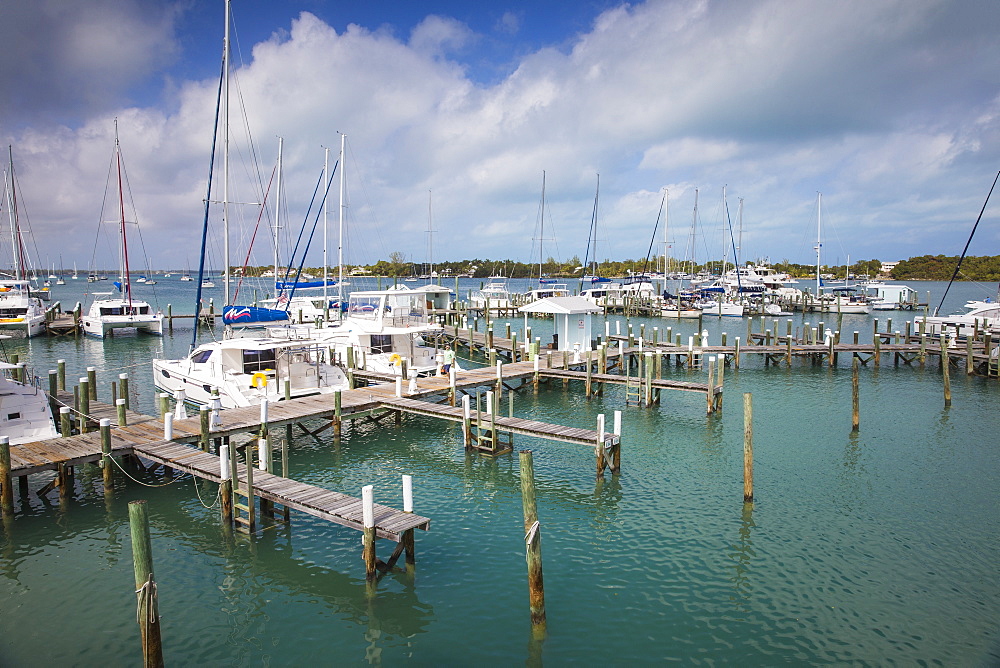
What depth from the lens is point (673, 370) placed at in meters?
36.1

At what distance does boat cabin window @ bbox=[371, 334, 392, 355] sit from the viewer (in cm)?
2959

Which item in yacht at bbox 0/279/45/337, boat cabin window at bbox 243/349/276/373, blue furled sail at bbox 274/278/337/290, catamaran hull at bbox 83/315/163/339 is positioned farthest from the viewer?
catamaran hull at bbox 83/315/163/339

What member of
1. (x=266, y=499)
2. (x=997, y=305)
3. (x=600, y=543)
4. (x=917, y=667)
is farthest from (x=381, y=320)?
(x=997, y=305)

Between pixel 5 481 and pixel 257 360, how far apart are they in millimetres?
10555

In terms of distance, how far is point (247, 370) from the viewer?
79.5ft

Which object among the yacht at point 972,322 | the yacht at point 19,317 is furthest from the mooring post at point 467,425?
the yacht at point 19,317

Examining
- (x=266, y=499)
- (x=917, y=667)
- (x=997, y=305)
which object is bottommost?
(x=917, y=667)

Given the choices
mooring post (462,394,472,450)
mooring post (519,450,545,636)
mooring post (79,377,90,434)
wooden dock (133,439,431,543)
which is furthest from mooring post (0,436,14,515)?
mooring post (519,450,545,636)

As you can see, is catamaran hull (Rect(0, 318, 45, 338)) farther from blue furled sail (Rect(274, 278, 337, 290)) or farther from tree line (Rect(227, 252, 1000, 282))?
tree line (Rect(227, 252, 1000, 282))

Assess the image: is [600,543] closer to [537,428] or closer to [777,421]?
[537,428]

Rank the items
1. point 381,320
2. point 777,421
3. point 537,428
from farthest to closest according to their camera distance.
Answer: point 381,320 < point 777,421 < point 537,428

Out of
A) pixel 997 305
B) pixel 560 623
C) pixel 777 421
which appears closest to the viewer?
pixel 560 623

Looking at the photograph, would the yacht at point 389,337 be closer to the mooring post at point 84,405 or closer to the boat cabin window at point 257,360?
the boat cabin window at point 257,360

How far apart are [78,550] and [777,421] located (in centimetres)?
2237
